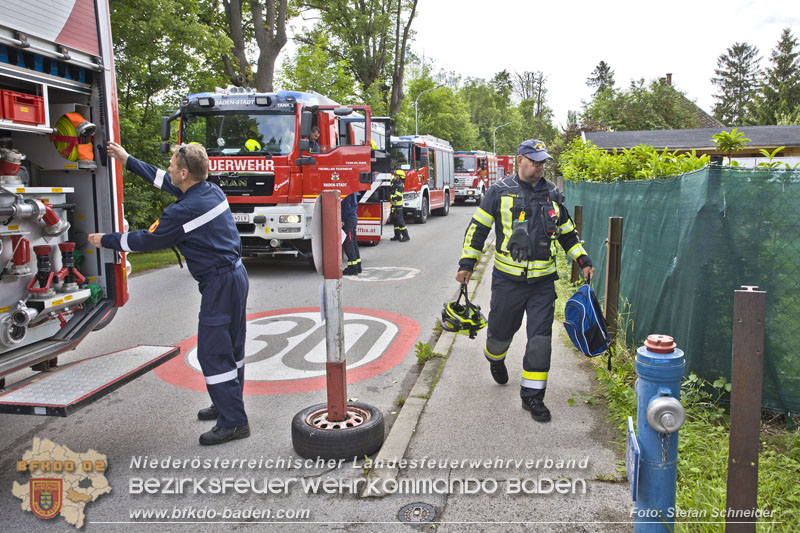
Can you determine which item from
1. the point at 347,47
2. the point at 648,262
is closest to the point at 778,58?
the point at 347,47

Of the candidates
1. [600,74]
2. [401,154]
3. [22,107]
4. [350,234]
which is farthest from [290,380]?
[600,74]

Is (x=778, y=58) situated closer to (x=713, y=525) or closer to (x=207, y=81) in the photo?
(x=207, y=81)

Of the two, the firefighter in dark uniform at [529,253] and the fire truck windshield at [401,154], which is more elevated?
the fire truck windshield at [401,154]

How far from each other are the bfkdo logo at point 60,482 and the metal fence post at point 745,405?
124 inches

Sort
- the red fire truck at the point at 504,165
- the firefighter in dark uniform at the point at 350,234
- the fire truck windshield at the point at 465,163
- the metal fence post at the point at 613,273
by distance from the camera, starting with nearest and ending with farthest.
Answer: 1. the metal fence post at the point at 613,273
2. the firefighter in dark uniform at the point at 350,234
3. the fire truck windshield at the point at 465,163
4. the red fire truck at the point at 504,165

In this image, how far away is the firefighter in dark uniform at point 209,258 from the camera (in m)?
4.11

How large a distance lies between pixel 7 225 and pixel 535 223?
3568 mm

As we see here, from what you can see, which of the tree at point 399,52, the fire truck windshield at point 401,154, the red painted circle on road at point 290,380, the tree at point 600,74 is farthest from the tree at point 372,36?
the tree at point 600,74

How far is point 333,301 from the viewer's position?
383cm

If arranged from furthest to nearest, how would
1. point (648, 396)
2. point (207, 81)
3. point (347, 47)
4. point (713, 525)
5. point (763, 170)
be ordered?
point (347, 47) → point (207, 81) → point (763, 170) → point (713, 525) → point (648, 396)

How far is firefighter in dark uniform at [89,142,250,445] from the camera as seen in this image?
4.11 metres

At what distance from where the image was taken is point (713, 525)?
112 inches

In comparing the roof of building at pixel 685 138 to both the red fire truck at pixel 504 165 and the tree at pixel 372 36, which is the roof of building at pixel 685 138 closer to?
the tree at pixel 372 36

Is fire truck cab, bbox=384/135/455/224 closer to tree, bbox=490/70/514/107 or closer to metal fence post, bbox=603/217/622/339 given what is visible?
metal fence post, bbox=603/217/622/339
